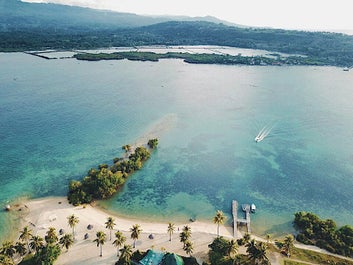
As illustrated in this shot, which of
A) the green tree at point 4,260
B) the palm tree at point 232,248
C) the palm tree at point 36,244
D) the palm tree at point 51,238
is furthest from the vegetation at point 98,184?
the palm tree at point 232,248

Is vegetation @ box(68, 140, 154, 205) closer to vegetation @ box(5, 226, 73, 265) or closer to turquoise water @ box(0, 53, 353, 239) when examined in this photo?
turquoise water @ box(0, 53, 353, 239)

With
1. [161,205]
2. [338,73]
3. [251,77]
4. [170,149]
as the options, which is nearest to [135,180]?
[161,205]

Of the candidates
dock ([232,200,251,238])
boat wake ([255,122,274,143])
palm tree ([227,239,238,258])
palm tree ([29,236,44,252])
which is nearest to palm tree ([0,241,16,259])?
palm tree ([29,236,44,252])

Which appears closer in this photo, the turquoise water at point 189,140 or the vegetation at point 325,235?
the vegetation at point 325,235

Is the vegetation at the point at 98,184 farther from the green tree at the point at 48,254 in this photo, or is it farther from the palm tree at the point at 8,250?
the palm tree at the point at 8,250

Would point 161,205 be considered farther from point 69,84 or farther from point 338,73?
point 338,73

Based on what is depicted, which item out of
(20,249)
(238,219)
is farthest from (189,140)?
(20,249)
